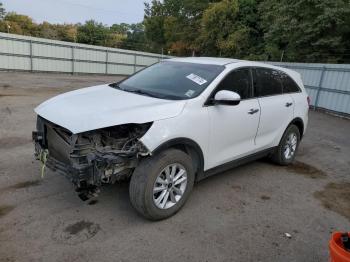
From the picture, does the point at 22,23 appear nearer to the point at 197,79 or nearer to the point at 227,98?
the point at 197,79

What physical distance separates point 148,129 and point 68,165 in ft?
3.02

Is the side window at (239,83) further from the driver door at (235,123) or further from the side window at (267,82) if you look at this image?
the side window at (267,82)

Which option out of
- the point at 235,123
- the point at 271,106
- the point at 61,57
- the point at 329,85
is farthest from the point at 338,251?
the point at 61,57

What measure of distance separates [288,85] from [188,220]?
10.5 feet

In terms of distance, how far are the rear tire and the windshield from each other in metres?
2.00

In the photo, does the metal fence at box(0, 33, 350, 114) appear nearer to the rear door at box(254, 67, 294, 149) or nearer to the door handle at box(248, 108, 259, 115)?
the rear door at box(254, 67, 294, 149)

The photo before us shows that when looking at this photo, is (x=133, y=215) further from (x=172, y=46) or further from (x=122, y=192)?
(x=172, y=46)

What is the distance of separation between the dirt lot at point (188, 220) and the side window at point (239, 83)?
1.39 metres

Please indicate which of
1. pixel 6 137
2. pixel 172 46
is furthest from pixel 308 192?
pixel 172 46

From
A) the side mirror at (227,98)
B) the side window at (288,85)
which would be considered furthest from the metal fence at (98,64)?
the side mirror at (227,98)

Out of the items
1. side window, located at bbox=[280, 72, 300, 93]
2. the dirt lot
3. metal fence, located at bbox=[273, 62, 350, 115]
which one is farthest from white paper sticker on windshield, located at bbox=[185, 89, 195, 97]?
→ metal fence, located at bbox=[273, 62, 350, 115]

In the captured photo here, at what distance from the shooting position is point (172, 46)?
45.9m

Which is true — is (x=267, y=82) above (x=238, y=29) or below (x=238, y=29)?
below

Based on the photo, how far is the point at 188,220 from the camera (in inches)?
145
